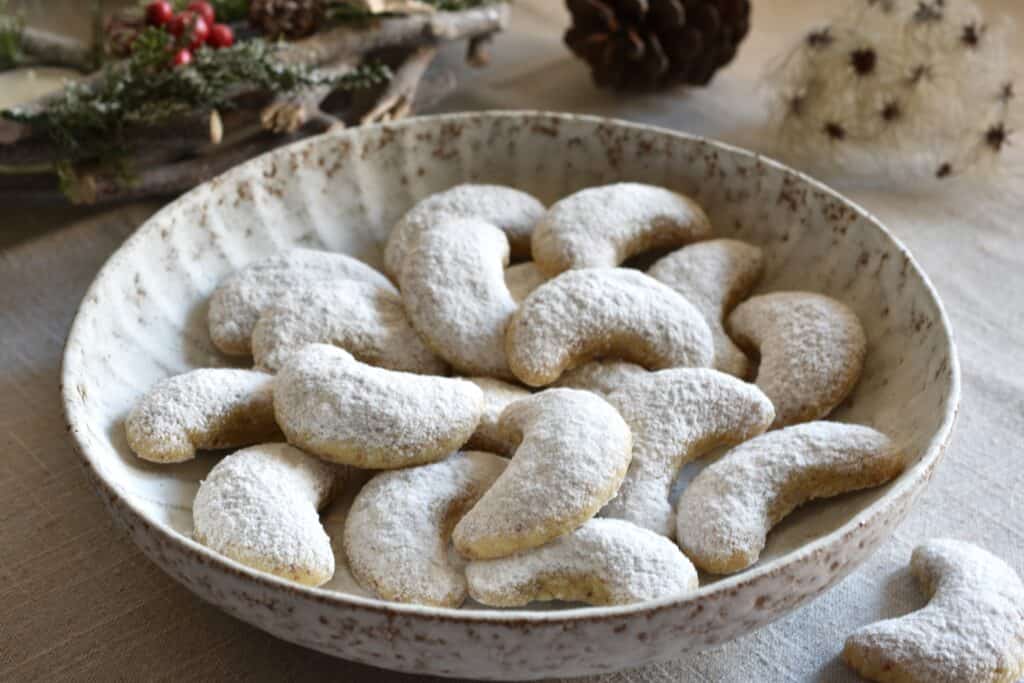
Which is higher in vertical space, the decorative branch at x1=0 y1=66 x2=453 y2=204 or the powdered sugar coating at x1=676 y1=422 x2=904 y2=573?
the powdered sugar coating at x1=676 y1=422 x2=904 y2=573

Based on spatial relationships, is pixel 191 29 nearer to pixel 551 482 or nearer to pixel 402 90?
pixel 402 90

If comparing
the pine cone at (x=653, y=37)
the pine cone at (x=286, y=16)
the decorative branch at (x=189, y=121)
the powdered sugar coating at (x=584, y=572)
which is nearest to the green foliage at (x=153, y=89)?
the decorative branch at (x=189, y=121)

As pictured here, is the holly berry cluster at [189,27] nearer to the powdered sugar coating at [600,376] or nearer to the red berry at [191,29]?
the red berry at [191,29]

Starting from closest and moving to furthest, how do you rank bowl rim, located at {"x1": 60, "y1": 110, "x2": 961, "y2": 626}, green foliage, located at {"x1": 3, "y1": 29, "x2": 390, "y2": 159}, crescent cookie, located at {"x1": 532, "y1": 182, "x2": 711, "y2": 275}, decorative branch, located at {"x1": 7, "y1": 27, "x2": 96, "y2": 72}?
bowl rim, located at {"x1": 60, "y1": 110, "x2": 961, "y2": 626}, crescent cookie, located at {"x1": 532, "y1": 182, "x2": 711, "y2": 275}, green foliage, located at {"x1": 3, "y1": 29, "x2": 390, "y2": 159}, decorative branch, located at {"x1": 7, "y1": 27, "x2": 96, "y2": 72}

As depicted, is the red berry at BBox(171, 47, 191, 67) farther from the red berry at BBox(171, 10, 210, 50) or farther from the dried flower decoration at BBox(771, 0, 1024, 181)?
the dried flower decoration at BBox(771, 0, 1024, 181)

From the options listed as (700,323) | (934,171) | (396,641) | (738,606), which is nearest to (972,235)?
(934,171)

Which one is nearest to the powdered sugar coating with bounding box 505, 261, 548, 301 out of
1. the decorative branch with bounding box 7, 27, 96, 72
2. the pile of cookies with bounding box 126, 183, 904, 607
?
the pile of cookies with bounding box 126, 183, 904, 607

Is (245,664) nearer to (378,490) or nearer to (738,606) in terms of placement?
(378,490)
